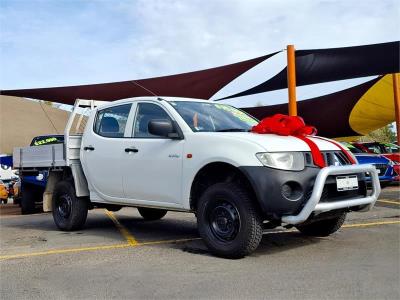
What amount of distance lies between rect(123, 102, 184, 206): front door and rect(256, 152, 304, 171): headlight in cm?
110

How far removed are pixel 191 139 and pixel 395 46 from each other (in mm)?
7190

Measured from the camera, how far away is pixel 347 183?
5016mm

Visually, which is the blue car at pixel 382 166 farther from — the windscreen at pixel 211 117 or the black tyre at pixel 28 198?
the black tyre at pixel 28 198

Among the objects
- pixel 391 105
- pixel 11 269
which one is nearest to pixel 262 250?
pixel 11 269

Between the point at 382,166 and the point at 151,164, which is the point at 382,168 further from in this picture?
the point at 151,164

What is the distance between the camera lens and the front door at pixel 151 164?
5523 millimetres

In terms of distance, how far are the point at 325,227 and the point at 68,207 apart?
146 inches

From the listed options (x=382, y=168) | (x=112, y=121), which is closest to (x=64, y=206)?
(x=112, y=121)

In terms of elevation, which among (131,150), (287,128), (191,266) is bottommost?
(191,266)

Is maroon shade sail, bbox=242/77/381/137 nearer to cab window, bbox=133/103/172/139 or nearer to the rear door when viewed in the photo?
the rear door

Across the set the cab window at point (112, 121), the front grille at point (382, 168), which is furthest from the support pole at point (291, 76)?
the cab window at point (112, 121)

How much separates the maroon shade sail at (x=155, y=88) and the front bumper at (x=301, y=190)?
843 centimetres

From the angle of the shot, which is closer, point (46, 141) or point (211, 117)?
point (211, 117)

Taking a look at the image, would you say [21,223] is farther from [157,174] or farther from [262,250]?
[262,250]
